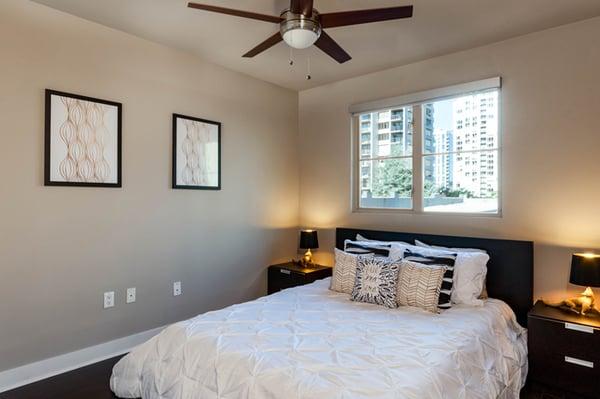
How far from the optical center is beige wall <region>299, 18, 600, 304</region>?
2727mm

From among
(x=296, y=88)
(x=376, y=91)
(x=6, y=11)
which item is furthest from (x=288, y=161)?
(x=6, y=11)

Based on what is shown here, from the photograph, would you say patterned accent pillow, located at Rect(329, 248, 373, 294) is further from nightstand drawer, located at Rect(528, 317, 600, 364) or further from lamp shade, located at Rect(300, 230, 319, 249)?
nightstand drawer, located at Rect(528, 317, 600, 364)

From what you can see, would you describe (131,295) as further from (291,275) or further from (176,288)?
(291,275)

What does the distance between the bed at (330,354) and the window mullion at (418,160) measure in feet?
4.08

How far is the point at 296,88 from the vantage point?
450 cm

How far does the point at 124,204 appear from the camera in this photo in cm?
302

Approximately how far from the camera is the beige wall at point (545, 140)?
8.95 feet

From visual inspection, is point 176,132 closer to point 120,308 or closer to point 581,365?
point 120,308

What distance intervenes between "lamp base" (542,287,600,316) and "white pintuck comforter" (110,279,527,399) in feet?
1.50

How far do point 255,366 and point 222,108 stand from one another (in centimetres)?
280

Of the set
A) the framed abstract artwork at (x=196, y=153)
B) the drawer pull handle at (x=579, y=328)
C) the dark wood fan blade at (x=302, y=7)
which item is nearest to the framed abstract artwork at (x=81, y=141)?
the framed abstract artwork at (x=196, y=153)

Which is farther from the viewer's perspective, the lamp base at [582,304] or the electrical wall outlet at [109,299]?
the electrical wall outlet at [109,299]

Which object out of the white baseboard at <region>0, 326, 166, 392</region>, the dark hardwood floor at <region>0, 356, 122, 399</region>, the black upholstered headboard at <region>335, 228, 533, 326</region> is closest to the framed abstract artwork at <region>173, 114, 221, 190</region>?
the white baseboard at <region>0, 326, 166, 392</region>

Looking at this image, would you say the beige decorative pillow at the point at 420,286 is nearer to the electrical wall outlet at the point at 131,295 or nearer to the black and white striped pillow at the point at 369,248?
the black and white striped pillow at the point at 369,248
